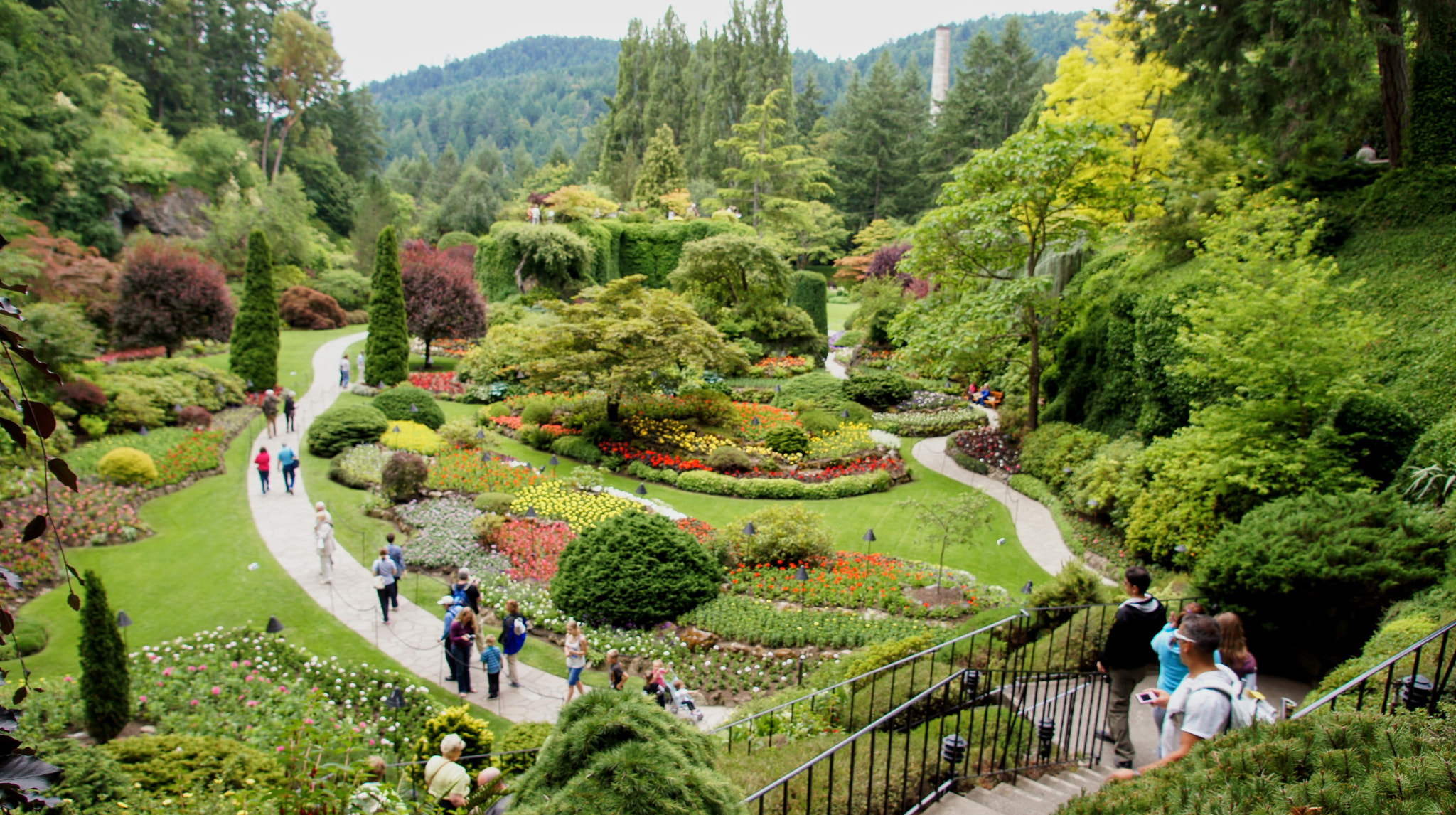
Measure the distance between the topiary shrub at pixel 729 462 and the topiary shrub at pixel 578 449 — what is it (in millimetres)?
2575

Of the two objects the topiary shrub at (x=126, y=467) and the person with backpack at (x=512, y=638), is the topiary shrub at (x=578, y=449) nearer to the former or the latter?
the topiary shrub at (x=126, y=467)

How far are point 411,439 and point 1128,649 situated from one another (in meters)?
15.9

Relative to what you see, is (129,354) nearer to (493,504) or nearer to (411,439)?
(411,439)

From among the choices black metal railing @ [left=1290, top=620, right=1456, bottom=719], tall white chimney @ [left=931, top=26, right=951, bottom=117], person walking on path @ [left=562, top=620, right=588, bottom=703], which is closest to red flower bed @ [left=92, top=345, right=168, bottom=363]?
person walking on path @ [left=562, top=620, right=588, bottom=703]

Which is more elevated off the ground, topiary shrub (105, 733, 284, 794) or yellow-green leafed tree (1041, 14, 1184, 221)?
yellow-green leafed tree (1041, 14, 1184, 221)

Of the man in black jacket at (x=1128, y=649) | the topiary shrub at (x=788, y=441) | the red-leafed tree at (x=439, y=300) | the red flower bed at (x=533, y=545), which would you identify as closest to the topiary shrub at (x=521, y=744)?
the man in black jacket at (x=1128, y=649)

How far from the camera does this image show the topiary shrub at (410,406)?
19.3 metres

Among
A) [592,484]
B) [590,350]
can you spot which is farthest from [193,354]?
[592,484]

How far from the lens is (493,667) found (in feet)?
28.9

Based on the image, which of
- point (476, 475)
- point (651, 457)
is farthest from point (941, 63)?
point (476, 475)

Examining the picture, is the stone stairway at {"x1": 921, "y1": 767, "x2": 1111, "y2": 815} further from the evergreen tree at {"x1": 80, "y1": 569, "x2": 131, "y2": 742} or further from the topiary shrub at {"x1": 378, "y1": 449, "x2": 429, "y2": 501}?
the topiary shrub at {"x1": 378, "y1": 449, "x2": 429, "y2": 501}

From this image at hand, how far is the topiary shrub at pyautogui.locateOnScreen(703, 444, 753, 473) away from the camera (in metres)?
17.4

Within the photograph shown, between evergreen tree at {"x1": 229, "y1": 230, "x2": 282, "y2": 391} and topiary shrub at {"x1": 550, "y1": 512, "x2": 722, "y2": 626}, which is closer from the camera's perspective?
topiary shrub at {"x1": 550, "y1": 512, "x2": 722, "y2": 626}

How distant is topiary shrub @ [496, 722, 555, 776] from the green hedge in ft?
30.7
